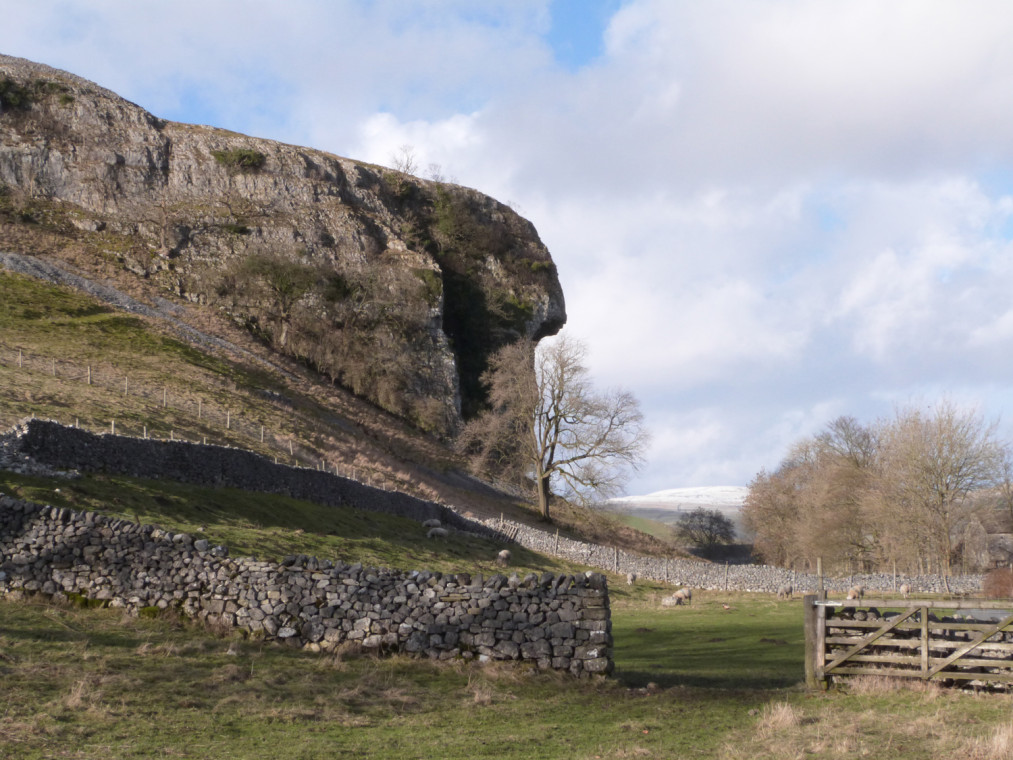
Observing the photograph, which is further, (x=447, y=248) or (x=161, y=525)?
(x=447, y=248)

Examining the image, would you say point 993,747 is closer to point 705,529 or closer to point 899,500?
point 899,500

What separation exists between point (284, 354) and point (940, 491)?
168 ft

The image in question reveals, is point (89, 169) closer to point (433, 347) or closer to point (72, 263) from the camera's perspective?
point (72, 263)

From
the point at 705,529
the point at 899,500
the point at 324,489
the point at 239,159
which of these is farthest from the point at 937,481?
the point at 239,159

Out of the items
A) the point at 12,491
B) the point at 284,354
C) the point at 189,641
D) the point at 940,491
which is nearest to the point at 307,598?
the point at 189,641

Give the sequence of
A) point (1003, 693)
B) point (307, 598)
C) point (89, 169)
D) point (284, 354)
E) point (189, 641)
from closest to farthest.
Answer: point (1003, 693), point (189, 641), point (307, 598), point (284, 354), point (89, 169)

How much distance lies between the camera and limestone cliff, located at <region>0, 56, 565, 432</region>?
75188 mm

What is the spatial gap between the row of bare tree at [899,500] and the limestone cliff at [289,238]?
32.7 m

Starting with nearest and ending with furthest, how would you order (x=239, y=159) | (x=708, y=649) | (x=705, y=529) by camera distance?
(x=708, y=649) → (x=239, y=159) → (x=705, y=529)

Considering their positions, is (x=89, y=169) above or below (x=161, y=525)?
above

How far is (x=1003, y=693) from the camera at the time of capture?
1302cm

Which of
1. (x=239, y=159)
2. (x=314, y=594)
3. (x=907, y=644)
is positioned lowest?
(x=907, y=644)

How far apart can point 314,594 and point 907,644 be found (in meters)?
10.1

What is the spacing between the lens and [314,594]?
49.3 ft
